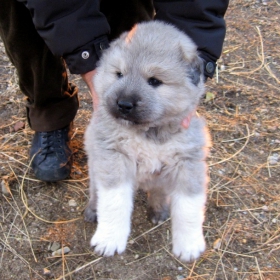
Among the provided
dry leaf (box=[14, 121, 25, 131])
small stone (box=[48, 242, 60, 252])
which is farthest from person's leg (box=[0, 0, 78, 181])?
small stone (box=[48, 242, 60, 252])

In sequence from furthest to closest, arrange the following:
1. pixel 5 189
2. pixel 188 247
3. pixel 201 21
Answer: pixel 5 189 → pixel 201 21 → pixel 188 247

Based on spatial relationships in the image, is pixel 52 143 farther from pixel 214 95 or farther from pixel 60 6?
pixel 214 95

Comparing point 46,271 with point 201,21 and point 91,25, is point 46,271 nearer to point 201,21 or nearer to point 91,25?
point 91,25

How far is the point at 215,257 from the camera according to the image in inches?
110

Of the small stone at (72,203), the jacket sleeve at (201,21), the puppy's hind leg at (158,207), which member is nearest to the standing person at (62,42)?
the jacket sleeve at (201,21)

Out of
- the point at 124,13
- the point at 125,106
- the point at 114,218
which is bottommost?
the point at 114,218

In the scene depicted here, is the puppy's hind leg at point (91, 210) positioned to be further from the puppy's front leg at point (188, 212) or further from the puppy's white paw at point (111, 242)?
the puppy's front leg at point (188, 212)

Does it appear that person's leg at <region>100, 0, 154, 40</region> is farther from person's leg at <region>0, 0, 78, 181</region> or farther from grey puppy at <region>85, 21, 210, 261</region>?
grey puppy at <region>85, 21, 210, 261</region>

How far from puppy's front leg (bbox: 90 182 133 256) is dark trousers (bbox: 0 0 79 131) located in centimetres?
107

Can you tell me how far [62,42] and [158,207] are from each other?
3.96 ft

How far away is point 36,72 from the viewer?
2926 millimetres

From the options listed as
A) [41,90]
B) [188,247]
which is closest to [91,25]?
[41,90]

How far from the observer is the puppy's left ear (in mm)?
2199

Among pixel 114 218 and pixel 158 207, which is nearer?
pixel 114 218
